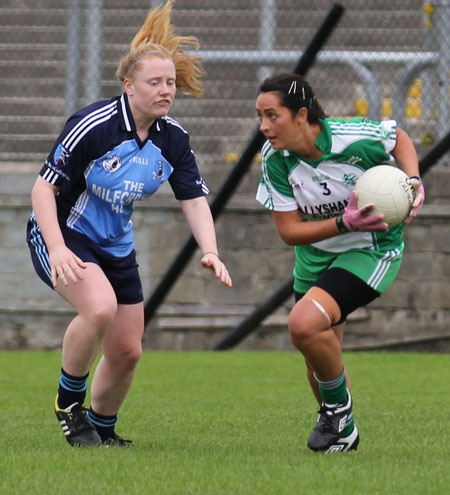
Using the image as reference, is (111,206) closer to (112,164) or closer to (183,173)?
(112,164)

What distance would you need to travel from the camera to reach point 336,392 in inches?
217

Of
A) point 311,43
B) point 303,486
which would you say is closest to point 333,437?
point 303,486

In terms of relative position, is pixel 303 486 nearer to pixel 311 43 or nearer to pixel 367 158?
pixel 367 158

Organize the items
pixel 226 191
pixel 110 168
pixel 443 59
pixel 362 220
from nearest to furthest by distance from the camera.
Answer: pixel 362 220
pixel 110 168
pixel 226 191
pixel 443 59

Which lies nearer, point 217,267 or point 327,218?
point 217,267

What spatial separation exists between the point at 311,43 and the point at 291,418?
3.99 metres

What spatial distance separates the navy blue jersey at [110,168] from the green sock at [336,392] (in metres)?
1.03

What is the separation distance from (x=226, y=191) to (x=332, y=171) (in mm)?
5098

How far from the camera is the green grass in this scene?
459 centimetres

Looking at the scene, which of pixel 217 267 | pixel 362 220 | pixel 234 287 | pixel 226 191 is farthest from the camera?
pixel 234 287

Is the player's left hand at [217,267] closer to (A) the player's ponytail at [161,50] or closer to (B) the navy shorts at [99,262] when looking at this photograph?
(B) the navy shorts at [99,262]

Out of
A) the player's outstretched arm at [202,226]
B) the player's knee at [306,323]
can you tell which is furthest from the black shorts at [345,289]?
the player's outstretched arm at [202,226]

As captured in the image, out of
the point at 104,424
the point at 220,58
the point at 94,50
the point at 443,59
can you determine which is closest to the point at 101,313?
the point at 104,424

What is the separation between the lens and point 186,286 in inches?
449
